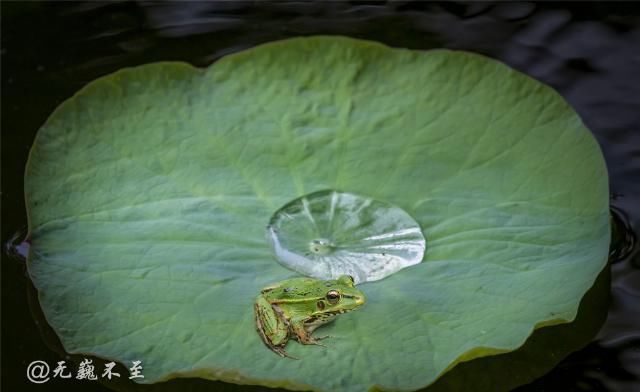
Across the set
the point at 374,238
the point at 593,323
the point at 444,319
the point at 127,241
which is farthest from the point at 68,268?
the point at 593,323

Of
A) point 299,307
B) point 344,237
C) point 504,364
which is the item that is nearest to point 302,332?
point 299,307

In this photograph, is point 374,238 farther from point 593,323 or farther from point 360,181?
point 593,323

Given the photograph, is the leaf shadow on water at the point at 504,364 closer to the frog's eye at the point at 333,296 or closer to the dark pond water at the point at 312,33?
the frog's eye at the point at 333,296

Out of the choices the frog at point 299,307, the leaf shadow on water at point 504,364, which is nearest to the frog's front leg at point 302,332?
the frog at point 299,307

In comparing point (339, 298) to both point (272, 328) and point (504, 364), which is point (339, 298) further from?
point (504, 364)

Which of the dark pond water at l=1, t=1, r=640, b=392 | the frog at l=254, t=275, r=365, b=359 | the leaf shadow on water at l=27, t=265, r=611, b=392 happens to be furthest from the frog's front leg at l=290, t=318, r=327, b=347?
the dark pond water at l=1, t=1, r=640, b=392
